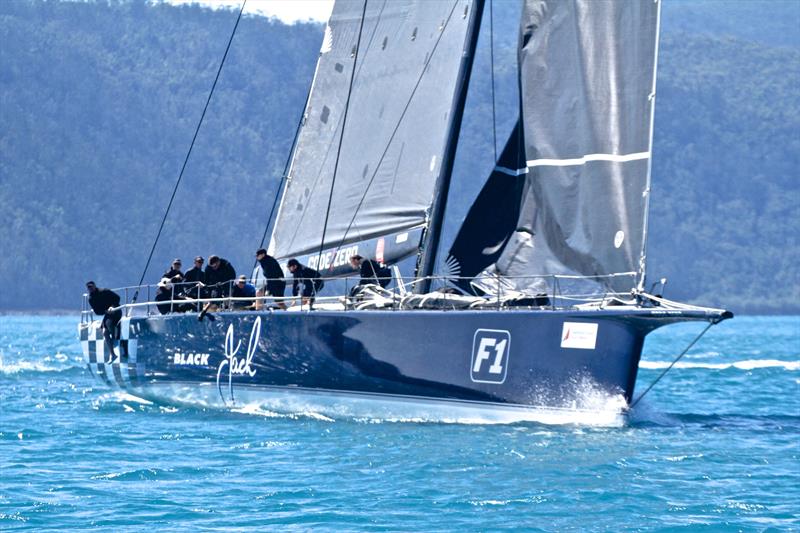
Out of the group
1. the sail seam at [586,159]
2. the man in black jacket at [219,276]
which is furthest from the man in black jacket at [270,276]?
the sail seam at [586,159]

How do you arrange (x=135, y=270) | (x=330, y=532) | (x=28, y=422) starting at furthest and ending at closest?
(x=135, y=270), (x=28, y=422), (x=330, y=532)

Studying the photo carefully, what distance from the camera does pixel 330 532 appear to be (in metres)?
10.8

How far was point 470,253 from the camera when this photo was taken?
57.7ft

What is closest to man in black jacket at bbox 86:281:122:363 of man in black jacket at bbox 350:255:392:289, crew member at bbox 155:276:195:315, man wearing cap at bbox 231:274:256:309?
crew member at bbox 155:276:195:315

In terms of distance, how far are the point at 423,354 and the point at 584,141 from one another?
297 cm

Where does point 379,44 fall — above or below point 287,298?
above

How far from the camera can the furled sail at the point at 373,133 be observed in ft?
62.6

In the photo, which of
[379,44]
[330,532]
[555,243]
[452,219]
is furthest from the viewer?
→ [452,219]

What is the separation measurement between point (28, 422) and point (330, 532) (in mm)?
8836

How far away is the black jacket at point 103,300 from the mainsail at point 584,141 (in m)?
7.24

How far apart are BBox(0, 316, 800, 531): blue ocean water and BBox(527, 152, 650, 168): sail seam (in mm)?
2949

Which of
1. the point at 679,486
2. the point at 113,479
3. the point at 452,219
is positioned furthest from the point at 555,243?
the point at 452,219

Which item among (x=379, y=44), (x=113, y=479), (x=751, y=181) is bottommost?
(x=113, y=479)

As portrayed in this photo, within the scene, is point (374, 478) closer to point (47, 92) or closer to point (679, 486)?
point (679, 486)
